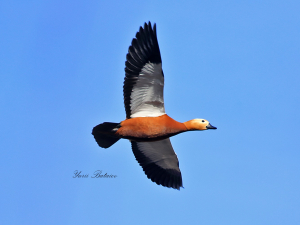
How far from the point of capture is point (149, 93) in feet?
37.2

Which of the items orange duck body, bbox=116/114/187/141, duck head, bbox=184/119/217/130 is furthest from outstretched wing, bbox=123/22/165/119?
duck head, bbox=184/119/217/130

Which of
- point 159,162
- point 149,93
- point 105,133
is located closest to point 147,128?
point 149,93

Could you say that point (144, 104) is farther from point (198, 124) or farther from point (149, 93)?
point (198, 124)

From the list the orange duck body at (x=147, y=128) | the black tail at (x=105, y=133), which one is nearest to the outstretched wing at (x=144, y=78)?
the orange duck body at (x=147, y=128)

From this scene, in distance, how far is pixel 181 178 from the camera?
512 inches

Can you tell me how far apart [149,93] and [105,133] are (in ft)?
5.35

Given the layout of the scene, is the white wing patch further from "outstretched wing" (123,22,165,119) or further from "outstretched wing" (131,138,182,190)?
"outstretched wing" (131,138,182,190)

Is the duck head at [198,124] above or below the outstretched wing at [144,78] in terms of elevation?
below

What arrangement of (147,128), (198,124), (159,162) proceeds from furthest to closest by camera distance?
1. (159,162)
2. (198,124)
3. (147,128)

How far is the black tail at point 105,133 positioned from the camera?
11.0m

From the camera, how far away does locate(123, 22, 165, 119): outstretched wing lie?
10781mm

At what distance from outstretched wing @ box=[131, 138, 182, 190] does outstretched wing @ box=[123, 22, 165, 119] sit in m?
1.62

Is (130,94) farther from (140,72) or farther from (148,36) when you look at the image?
(148,36)

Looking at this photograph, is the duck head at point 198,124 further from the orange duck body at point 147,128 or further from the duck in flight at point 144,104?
the orange duck body at point 147,128
